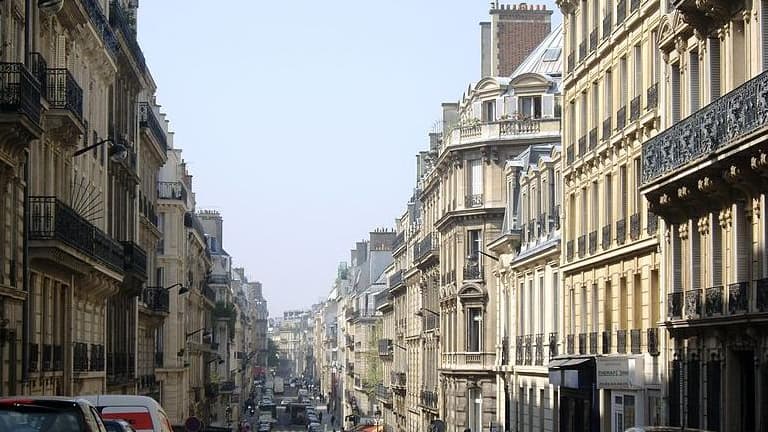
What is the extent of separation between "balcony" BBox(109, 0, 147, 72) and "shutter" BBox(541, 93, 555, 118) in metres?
16.4

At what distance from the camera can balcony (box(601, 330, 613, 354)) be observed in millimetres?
42719

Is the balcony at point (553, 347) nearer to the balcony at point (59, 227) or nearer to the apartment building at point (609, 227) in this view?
the apartment building at point (609, 227)

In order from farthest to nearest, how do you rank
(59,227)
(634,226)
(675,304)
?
(634,226)
(59,227)
(675,304)

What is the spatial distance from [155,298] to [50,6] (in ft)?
112

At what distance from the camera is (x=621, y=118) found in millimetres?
41750

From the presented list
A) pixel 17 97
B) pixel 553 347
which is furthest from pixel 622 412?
pixel 17 97

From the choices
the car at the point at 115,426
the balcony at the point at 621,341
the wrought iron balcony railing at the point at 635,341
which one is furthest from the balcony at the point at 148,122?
the car at the point at 115,426

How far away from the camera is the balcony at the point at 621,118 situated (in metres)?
41.4

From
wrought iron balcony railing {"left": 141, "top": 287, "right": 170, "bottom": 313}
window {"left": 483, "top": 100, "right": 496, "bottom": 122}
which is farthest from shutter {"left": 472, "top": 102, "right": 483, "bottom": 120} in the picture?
wrought iron balcony railing {"left": 141, "top": 287, "right": 170, "bottom": 313}

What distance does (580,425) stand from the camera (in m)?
47.2

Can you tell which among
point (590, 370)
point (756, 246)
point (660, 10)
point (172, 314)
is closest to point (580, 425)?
point (590, 370)

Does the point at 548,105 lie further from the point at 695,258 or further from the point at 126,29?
the point at 695,258

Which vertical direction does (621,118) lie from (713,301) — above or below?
above

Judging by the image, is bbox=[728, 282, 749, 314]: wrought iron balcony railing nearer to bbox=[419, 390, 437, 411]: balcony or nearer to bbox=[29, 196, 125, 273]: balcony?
bbox=[29, 196, 125, 273]: balcony
